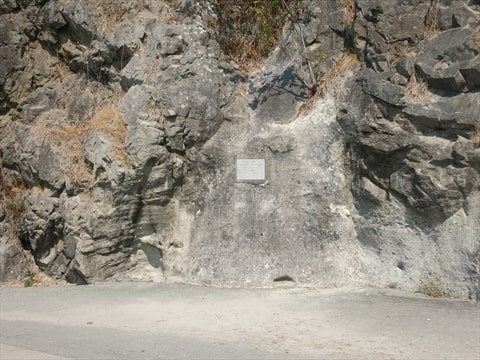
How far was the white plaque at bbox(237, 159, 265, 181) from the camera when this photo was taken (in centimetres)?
893

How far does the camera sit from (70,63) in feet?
37.9

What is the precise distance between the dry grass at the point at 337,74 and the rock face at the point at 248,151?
0.11ft

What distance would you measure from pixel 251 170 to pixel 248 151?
0.35 meters

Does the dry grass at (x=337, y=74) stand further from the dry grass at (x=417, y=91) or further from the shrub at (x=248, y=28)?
the shrub at (x=248, y=28)

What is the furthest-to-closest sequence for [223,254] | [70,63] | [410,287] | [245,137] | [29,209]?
[70,63], [29,209], [245,137], [223,254], [410,287]

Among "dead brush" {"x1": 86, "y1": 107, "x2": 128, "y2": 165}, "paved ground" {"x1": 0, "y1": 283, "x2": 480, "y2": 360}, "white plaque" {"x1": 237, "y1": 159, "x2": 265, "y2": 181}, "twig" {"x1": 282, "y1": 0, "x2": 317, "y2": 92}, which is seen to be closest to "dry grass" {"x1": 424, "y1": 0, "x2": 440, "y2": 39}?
"twig" {"x1": 282, "y1": 0, "x2": 317, "y2": 92}

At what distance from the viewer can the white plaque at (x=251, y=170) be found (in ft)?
29.3

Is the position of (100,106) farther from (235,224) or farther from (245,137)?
(235,224)

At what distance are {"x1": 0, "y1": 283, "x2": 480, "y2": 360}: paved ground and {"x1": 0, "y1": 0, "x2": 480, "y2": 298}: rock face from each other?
67 centimetres

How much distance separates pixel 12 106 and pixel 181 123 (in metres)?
4.24

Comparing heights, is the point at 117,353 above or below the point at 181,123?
below

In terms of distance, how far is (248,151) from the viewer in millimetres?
9141

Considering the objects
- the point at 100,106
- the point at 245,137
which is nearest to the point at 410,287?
the point at 245,137

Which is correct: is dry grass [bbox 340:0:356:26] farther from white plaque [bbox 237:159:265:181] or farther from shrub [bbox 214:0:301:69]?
white plaque [bbox 237:159:265:181]
